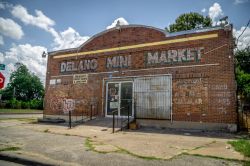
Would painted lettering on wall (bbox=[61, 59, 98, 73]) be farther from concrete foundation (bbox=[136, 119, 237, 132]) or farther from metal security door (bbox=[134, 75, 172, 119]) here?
concrete foundation (bbox=[136, 119, 237, 132])

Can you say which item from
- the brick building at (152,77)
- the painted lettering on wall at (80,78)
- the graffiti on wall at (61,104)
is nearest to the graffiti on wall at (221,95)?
the brick building at (152,77)

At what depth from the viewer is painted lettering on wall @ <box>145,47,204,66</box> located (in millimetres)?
12373

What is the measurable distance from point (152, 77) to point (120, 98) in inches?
103

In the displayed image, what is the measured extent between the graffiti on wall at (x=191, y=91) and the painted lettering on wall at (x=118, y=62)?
3621mm

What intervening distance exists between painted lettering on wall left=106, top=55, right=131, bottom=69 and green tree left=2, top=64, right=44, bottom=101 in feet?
184

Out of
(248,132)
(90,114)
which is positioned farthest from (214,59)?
(90,114)

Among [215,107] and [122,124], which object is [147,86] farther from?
[215,107]

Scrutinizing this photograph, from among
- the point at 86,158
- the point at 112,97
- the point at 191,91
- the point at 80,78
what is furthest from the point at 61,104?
the point at 86,158

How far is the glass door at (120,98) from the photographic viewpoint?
46.5ft

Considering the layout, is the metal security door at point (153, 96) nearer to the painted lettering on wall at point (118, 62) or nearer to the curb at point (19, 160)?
the painted lettering on wall at point (118, 62)

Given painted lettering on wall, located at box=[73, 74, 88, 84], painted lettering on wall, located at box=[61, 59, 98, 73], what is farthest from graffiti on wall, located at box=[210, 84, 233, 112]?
painted lettering on wall, located at box=[73, 74, 88, 84]

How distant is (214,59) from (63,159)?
9.37m

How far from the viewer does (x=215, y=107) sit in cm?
1145

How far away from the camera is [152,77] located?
13.5 meters
